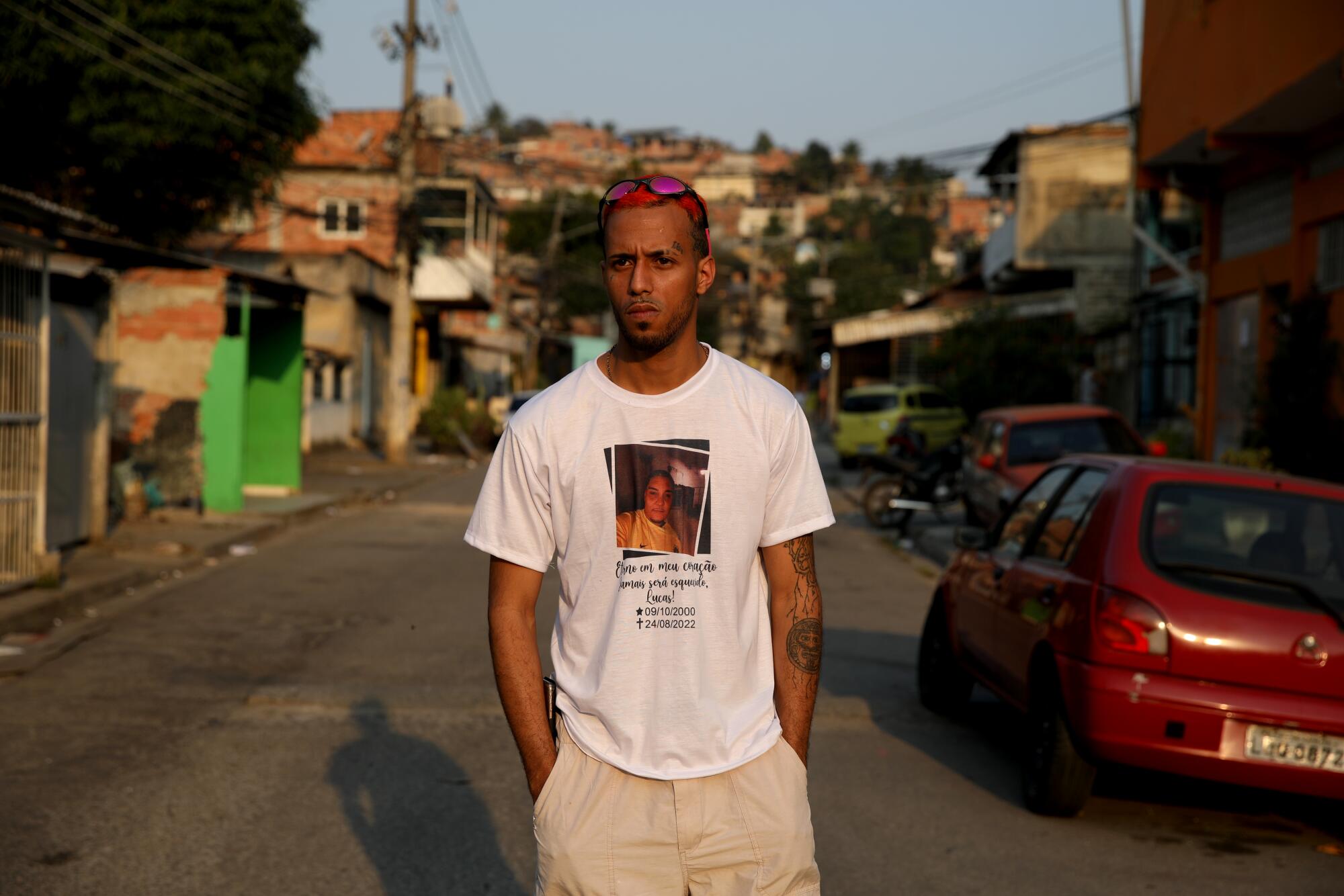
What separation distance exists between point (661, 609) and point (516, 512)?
358 mm

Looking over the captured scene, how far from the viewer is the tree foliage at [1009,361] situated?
2914 cm

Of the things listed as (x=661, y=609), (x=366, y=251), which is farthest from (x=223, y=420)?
(x=366, y=251)

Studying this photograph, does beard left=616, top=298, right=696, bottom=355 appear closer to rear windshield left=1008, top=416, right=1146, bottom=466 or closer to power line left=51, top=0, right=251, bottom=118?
rear windshield left=1008, top=416, right=1146, bottom=466

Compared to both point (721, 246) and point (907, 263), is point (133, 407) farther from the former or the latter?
point (907, 263)

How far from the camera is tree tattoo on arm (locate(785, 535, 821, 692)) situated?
113 inches

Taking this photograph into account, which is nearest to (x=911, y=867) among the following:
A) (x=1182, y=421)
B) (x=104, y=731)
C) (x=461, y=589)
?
(x=104, y=731)

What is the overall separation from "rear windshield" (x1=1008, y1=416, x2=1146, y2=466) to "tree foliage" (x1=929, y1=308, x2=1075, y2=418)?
13.2 m

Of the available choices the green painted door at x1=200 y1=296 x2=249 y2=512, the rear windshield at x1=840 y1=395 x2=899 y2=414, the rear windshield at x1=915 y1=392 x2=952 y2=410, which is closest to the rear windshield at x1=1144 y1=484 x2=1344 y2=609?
the green painted door at x1=200 y1=296 x2=249 y2=512

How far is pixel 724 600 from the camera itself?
8.92 ft

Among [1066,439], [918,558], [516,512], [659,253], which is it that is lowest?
[918,558]

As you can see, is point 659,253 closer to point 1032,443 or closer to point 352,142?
point 1032,443

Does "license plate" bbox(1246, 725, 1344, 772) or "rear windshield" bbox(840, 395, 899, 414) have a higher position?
"rear windshield" bbox(840, 395, 899, 414)

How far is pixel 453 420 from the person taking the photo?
35156mm

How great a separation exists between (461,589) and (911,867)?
7.93m
